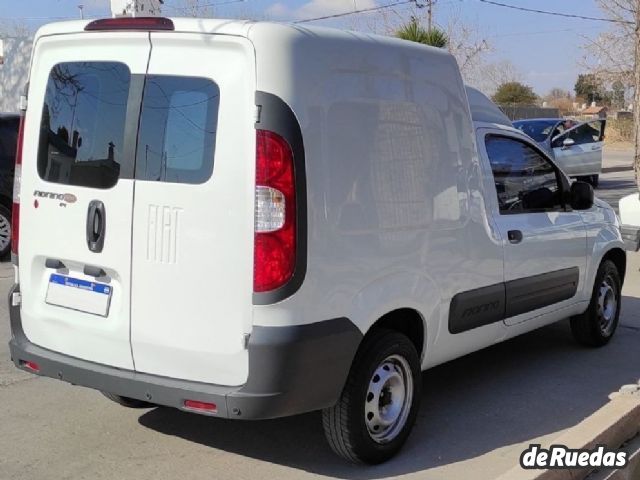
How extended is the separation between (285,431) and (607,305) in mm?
3196

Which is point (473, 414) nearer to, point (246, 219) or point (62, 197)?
point (246, 219)

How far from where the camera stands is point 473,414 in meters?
4.97

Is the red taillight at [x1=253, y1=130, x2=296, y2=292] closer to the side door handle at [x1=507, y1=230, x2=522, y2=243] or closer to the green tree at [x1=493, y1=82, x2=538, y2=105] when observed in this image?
the side door handle at [x1=507, y1=230, x2=522, y2=243]

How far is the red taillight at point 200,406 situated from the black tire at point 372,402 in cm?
64

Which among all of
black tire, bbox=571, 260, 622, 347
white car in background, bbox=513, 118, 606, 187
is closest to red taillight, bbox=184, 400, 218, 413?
black tire, bbox=571, 260, 622, 347

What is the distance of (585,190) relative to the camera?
5879 mm

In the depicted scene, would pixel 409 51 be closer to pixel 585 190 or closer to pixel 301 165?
pixel 301 165

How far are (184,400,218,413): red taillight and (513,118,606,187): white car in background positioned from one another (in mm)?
16366

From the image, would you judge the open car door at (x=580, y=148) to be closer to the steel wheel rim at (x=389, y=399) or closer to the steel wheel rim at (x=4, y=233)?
the steel wheel rim at (x=4, y=233)

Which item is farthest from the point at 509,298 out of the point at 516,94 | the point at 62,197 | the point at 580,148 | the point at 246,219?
the point at 516,94

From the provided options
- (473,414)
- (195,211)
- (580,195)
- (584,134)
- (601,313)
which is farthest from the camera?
(584,134)

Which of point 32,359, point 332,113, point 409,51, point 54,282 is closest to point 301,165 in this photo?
point 332,113

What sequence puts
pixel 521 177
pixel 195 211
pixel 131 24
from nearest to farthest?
Answer: pixel 195 211
pixel 131 24
pixel 521 177

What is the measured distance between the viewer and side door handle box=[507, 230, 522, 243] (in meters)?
5.04
